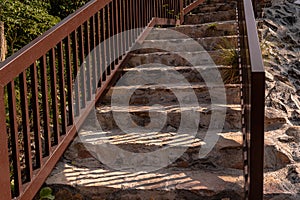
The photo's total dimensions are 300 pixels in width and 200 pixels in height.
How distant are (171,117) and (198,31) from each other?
1.62 meters

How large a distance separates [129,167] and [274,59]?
6.28 feet

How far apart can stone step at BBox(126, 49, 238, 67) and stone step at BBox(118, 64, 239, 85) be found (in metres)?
0.15

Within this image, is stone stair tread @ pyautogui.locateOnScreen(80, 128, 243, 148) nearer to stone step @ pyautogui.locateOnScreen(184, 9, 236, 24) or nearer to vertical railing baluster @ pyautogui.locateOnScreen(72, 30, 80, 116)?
vertical railing baluster @ pyautogui.locateOnScreen(72, 30, 80, 116)

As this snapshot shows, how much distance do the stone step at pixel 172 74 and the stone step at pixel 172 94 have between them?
0.13 meters

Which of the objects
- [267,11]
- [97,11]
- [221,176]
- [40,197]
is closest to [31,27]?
[97,11]

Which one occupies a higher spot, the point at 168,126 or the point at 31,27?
the point at 31,27

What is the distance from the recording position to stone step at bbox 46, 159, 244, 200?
2375 millimetres

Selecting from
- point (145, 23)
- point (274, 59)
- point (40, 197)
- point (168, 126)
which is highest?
point (145, 23)

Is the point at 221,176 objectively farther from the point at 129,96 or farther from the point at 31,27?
the point at 31,27

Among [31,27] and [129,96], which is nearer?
[129,96]

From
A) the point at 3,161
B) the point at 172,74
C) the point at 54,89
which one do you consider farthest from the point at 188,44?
the point at 3,161

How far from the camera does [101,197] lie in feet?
8.22

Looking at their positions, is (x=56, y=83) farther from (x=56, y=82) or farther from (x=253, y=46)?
(x=253, y=46)

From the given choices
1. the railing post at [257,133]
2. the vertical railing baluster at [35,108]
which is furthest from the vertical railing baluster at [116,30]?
the railing post at [257,133]
